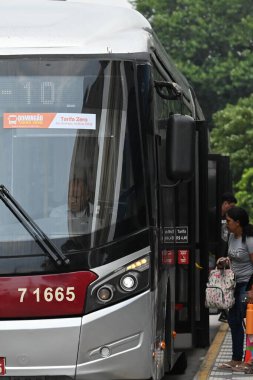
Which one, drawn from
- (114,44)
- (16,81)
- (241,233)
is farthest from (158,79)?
(241,233)

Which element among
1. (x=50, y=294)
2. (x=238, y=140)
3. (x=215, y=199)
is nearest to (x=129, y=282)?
(x=50, y=294)

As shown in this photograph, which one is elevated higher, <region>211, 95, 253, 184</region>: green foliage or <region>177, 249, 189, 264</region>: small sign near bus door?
<region>211, 95, 253, 184</region>: green foliage

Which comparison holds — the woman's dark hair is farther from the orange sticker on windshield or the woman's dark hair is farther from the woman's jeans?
the orange sticker on windshield

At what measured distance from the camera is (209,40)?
63.1m

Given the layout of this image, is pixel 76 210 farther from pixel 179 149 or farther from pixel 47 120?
pixel 179 149

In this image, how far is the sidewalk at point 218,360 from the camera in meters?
11.4

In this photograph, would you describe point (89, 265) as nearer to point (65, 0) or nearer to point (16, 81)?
point (16, 81)

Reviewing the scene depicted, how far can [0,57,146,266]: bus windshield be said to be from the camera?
7.86 metres

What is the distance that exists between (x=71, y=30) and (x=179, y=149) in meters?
1.21

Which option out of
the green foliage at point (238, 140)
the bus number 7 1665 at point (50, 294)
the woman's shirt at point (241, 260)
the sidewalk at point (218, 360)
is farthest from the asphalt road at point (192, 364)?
the green foliage at point (238, 140)

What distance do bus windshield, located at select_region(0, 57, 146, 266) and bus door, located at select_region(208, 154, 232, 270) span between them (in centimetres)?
610

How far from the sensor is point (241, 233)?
11.7 meters

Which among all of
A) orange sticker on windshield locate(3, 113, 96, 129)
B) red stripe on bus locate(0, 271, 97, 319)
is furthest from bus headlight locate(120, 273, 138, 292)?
orange sticker on windshield locate(3, 113, 96, 129)

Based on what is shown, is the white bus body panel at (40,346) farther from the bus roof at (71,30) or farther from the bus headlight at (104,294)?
the bus roof at (71,30)
